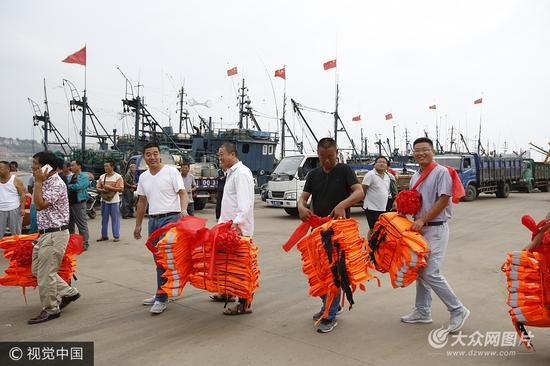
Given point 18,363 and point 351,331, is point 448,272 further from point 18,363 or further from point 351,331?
point 18,363

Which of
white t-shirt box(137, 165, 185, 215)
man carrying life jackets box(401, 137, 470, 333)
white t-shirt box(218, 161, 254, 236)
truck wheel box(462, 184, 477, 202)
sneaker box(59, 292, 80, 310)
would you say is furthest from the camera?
truck wheel box(462, 184, 477, 202)

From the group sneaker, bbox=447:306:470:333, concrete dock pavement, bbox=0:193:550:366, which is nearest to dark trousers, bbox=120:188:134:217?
concrete dock pavement, bbox=0:193:550:366

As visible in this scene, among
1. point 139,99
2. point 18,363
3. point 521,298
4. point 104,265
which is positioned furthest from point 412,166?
point 18,363

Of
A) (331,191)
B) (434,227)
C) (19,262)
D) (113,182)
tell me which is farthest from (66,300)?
(113,182)

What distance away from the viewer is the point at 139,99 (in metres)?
20.5

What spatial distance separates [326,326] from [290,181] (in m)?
9.37

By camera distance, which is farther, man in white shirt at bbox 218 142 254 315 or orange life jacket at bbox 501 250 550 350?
man in white shirt at bbox 218 142 254 315

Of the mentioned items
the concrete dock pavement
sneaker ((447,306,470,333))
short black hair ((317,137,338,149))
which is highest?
short black hair ((317,137,338,149))

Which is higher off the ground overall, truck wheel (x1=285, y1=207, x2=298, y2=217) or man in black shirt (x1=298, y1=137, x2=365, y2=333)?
man in black shirt (x1=298, y1=137, x2=365, y2=333)

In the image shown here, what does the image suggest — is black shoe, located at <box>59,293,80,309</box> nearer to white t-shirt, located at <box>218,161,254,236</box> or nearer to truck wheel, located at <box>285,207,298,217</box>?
white t-shirt, located at <box>218,161,254,236</box>

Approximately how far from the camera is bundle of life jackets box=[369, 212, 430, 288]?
3.60 meters

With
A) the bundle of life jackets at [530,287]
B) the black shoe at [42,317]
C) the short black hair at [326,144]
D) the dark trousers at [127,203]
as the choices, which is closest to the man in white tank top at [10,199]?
the black shoe at [42,317]

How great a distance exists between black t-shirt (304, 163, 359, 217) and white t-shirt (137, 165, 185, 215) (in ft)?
5.23

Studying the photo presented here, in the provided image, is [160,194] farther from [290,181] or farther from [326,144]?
[290,181]
